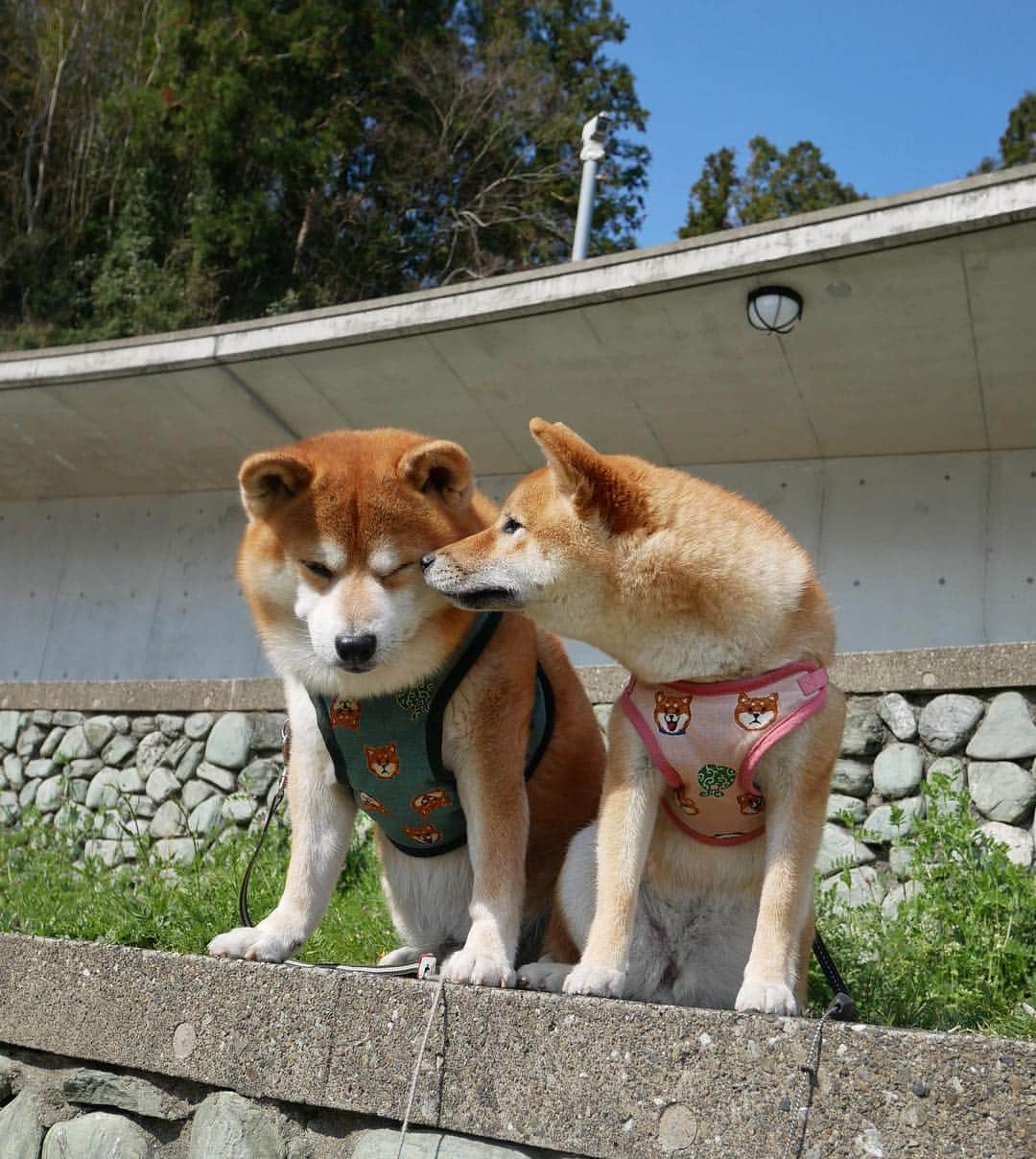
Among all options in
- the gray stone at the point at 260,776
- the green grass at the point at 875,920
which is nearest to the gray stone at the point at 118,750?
the gray stone at the point at 260,776

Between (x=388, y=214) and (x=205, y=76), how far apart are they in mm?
3779

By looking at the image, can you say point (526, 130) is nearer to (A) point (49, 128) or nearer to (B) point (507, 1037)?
(A) point (49, 128)

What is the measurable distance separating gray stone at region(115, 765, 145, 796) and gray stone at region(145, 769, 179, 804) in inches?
2.9

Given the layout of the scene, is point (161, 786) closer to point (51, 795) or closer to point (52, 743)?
point (51, 795)

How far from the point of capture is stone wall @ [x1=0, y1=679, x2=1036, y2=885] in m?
4.44

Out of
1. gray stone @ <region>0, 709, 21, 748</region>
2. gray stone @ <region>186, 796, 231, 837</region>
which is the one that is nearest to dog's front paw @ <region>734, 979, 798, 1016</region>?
gray stone @ <region>186, 796, 231, 837</region>

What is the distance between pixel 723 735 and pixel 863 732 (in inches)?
103

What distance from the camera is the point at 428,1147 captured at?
2268 mm

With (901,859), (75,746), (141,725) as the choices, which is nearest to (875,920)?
(901,859)

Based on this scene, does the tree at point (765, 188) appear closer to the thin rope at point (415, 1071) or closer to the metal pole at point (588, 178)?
the metal pole at point (588, 178)

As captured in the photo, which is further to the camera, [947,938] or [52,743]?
[52,743]

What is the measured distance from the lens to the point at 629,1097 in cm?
205

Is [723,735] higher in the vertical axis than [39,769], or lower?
lower

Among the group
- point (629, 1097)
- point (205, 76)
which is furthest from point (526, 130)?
point (629, 1097)
